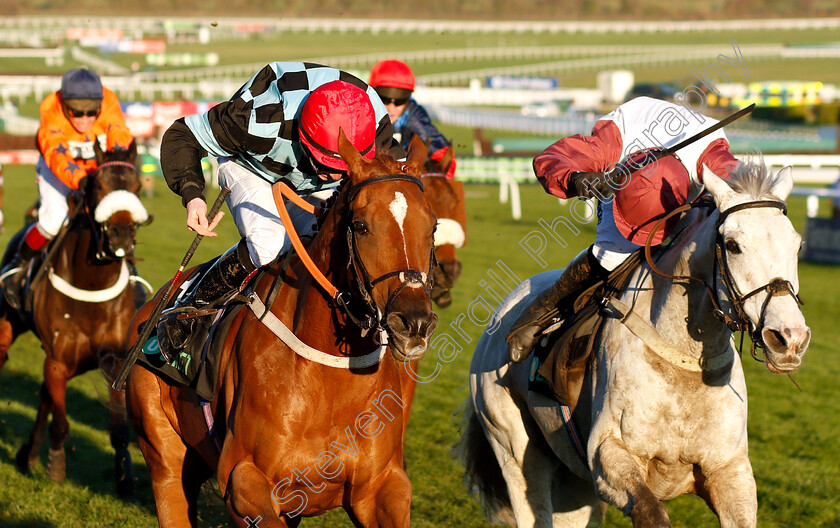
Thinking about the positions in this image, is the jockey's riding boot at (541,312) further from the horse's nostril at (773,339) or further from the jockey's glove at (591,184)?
the horse's nostril at (773,339)

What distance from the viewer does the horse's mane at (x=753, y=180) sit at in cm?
327

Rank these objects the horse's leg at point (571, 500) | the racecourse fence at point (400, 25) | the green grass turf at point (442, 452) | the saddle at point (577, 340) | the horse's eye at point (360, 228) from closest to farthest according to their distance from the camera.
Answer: the horse's eye at point (360, 228)
the saddle at point (577, 340)
the horse's leg at point (571, 500)
the green grass turf at point (442, 452)
the racecourse fence at point (400, 25)

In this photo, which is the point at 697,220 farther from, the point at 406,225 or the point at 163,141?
the point at 163,141

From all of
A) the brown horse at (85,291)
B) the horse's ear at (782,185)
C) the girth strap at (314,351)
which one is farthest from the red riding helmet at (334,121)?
the brown horse at (85,291)

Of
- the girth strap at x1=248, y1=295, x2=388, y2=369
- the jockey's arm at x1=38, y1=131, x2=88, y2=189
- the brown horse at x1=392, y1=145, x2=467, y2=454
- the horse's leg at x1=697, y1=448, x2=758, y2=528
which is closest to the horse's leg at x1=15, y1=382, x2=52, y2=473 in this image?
the jockey's arm at x1=38, y1=131, x2=88, y2=189

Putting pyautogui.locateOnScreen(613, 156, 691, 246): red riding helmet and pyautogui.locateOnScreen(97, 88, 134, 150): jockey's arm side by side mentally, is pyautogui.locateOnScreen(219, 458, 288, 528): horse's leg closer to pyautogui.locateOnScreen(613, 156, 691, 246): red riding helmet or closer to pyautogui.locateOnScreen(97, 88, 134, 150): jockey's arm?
pyautogui.locateOnScreen(613, 156, 691, 246): red riding helmet

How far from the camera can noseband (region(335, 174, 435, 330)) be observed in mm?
2824

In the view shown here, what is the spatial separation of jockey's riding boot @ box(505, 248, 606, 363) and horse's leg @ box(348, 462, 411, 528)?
113cm

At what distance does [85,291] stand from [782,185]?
4637mm

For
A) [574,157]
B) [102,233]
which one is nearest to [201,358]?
[574,157]

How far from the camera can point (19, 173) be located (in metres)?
26.5

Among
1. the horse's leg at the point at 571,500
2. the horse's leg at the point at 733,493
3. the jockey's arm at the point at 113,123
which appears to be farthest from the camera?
the jockey's arm at the point at 113,123

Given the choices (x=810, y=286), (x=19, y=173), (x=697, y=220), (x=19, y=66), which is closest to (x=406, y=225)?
(x=697, y=220)

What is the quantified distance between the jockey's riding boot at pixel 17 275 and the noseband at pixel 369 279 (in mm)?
4565
